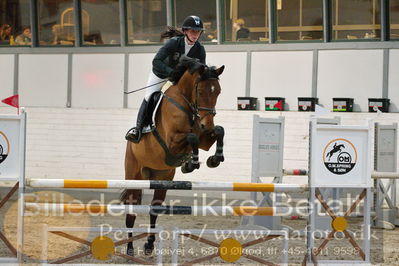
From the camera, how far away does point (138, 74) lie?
11672 millimetres

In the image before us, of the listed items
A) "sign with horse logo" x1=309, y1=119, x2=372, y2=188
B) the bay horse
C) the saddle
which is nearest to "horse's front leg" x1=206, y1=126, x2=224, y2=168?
the bay horse

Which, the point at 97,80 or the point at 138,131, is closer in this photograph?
the point at 138,131

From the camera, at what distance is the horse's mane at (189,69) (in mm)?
6133

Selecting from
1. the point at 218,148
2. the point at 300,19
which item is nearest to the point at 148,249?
the point at 218,148

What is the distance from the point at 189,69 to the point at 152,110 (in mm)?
733

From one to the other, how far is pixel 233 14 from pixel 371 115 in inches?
104

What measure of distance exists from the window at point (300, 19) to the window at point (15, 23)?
429 cm

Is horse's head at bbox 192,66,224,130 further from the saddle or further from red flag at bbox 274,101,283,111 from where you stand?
red flag at bbox 274,101,283,111

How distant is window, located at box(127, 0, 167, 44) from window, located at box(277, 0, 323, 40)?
191cm

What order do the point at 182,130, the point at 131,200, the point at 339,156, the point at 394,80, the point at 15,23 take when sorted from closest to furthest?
the point at 339,156 → the point at 182,130 → the point at 131,200 → the point at 394,80 → the point at 15,23

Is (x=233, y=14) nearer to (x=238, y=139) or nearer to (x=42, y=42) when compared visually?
(x=238, y=139)

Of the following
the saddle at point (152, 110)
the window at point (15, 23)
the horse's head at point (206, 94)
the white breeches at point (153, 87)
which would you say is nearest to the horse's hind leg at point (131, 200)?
the saddle at point (152, 110)

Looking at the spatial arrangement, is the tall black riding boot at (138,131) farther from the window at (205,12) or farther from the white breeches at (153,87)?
the window at (205,12)

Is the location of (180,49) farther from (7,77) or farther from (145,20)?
(7,77)
